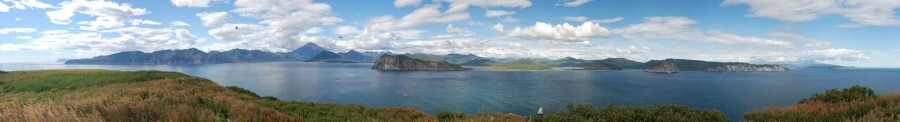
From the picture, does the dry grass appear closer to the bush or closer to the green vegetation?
the green vegetation

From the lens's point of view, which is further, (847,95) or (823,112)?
(847,95)

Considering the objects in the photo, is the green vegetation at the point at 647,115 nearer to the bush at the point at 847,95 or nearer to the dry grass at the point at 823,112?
the dry grass at the point at 823,112

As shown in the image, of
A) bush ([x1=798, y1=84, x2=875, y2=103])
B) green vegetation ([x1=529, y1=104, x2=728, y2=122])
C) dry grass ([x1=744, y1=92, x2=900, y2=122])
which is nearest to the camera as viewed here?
dry grass ([x1=744, y1=92, x2=900, y2=122])

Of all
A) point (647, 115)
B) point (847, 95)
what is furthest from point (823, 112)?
point (847, 95)

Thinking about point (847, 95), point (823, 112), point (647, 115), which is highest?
point (847, 95)

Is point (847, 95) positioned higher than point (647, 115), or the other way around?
point (847, 95)

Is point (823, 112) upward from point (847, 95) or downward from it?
downward

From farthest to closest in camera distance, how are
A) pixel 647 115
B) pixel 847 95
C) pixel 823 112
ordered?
pixel 847 95 → pixel 647 115 → pixel 823 112

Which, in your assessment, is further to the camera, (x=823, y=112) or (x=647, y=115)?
(x=647, y=115)

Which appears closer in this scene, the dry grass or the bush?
the dry grass

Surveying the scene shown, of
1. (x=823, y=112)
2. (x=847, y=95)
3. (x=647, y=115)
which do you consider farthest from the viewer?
(x=847, y=95)

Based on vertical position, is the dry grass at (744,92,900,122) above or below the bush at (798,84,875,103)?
below

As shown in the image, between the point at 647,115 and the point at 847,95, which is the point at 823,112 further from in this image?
the point at 847,95

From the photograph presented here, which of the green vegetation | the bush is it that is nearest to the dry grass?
the green vegetation
